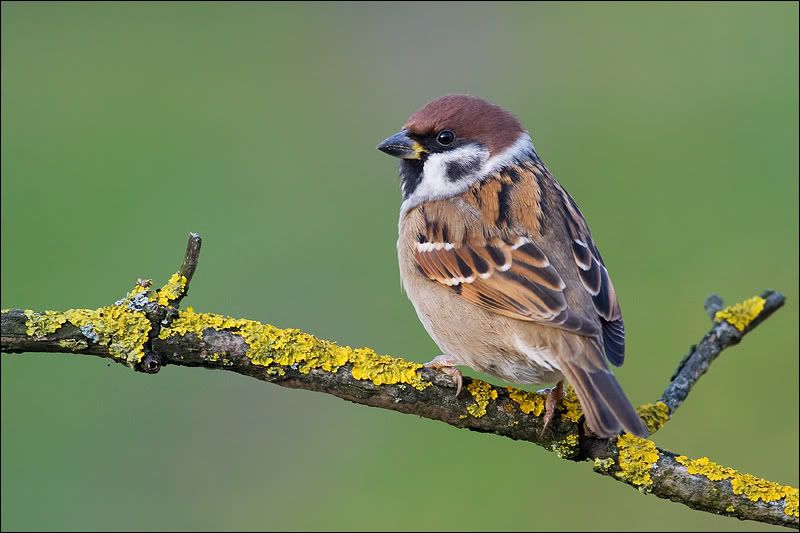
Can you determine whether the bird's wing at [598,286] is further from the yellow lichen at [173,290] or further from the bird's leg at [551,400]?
the yellow lichen at [173,290]

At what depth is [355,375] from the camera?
10.5ft

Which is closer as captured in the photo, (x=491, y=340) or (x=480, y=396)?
(x=480, y=396)

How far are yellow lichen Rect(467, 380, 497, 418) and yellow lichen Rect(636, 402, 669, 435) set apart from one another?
0.61 m

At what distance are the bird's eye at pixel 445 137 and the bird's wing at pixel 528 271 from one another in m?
0.32

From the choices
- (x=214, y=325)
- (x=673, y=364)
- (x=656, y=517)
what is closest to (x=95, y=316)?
(x=214, y=325)

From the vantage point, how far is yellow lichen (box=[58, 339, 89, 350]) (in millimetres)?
2898

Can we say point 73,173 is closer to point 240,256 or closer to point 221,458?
point 240,256

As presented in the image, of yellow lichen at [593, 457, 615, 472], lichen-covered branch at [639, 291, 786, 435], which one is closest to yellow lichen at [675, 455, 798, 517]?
yellow lichen at [593, 457, 615, 472]

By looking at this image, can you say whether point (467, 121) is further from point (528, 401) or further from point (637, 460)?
point (637, 460)

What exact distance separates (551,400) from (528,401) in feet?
0.25

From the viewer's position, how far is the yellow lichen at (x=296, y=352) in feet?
10.1

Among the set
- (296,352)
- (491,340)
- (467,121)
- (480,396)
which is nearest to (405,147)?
(467,121)

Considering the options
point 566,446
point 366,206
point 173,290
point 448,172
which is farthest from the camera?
point 366,206

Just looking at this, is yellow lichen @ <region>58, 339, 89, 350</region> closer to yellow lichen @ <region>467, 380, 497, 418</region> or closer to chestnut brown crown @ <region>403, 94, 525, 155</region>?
yellow lichen @ <region>467, 380, 497, 418</region>
